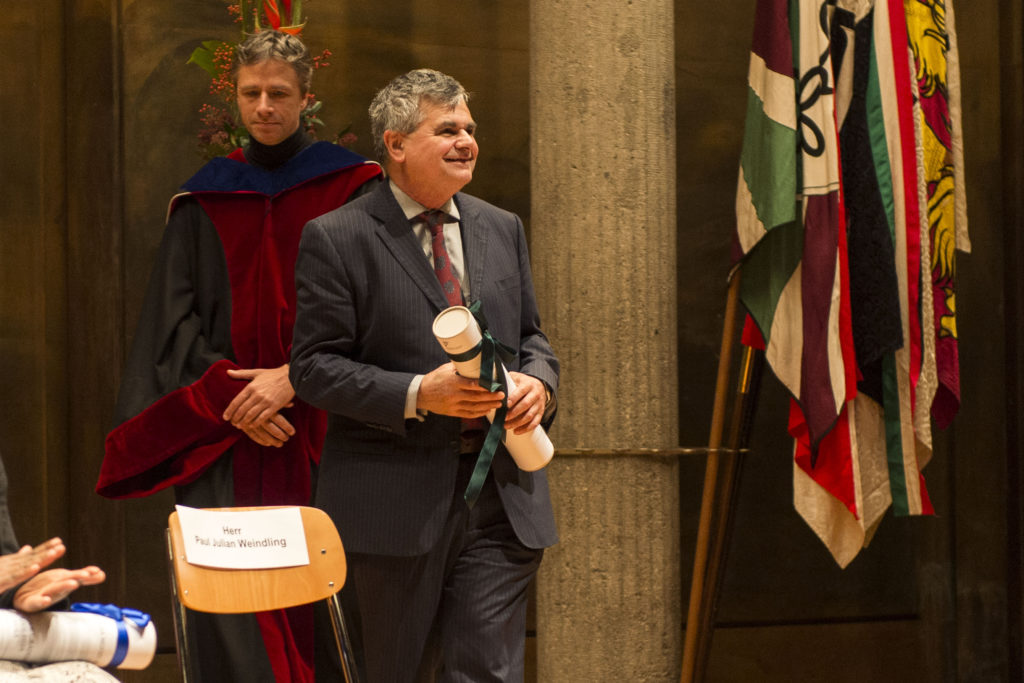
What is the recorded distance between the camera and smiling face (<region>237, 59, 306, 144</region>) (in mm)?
3719

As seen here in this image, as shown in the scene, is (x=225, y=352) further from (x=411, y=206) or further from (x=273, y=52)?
(x=411, y=206)

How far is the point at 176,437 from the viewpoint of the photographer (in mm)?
3732

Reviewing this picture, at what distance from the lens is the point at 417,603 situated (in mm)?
2930

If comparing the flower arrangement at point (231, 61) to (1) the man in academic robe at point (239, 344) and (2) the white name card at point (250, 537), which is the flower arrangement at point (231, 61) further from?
(2) the white name card at point (250, 537)

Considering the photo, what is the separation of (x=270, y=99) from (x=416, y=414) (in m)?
1.30

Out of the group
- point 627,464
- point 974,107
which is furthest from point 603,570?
point 974,107

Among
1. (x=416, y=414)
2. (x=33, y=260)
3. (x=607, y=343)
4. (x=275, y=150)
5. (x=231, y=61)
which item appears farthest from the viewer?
(x=33, y=260)

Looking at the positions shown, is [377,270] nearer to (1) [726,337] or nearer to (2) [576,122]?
(2) [576,122]

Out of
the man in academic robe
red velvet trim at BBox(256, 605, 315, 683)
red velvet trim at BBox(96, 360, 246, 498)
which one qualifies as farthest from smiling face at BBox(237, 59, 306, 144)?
red velvet trim at BBox(256, 605, 315, 683)

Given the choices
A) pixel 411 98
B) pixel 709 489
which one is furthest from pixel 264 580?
pixel 709 489

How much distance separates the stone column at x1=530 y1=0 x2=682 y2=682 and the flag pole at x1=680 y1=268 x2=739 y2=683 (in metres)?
0.18

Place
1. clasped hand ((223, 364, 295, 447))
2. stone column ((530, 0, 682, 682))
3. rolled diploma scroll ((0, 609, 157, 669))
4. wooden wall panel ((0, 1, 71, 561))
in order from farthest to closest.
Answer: wooden wall panel ((0, 1, 71, 561)) < stone column ((530, 0, 682, 682)) < clasped hand ((223, 364, 295, 447)) < rolled diploma scroll ((0, 609, 157, 669))

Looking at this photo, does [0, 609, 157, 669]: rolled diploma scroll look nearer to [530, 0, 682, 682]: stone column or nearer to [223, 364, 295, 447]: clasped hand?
[223, 364, 295, 447]: clasped hand

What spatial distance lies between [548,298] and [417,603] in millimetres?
1378
